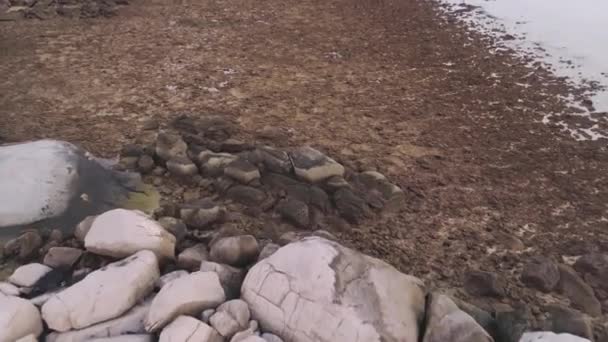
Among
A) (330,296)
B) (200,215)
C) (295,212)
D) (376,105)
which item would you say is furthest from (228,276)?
(376,105)

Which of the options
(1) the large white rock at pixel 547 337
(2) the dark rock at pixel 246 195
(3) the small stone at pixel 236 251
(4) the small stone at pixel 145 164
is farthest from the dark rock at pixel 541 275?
(4) the small stone at pixel 145 164

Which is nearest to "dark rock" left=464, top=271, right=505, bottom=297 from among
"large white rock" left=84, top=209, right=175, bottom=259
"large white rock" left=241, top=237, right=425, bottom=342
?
"large white rock" left=241, top=237, right=425, bottom=342

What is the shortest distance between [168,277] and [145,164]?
53.7 inches

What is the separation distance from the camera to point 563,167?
4.07 m

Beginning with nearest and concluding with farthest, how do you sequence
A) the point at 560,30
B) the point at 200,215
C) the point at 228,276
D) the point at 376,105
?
the point at 228,276 → the point at 200,215 → the point at 376,105 → the point at 560,30

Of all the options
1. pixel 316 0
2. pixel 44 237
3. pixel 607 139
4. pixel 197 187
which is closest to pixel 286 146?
pixel 197 187

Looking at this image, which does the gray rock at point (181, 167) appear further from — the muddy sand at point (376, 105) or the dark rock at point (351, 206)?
the dark rock at point (351, 206)

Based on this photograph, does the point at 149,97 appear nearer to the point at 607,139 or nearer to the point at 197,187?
the point at 197,187

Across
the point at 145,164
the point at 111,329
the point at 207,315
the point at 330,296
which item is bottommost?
the point at 145,164

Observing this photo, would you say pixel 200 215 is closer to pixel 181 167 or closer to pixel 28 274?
pixel 181 167

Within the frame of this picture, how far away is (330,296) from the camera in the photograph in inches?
95.9

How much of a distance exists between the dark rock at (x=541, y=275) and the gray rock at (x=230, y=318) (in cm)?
156

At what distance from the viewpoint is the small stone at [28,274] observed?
9.21 ft

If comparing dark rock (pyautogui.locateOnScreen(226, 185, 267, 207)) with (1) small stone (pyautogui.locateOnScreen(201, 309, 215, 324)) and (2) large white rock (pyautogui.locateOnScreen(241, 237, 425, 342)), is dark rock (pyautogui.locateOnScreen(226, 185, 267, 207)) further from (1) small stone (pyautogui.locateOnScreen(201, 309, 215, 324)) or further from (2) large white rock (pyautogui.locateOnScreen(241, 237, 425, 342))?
(1) small stone (pyautogui.locateOnScreen(201, 309, 215, 324))
